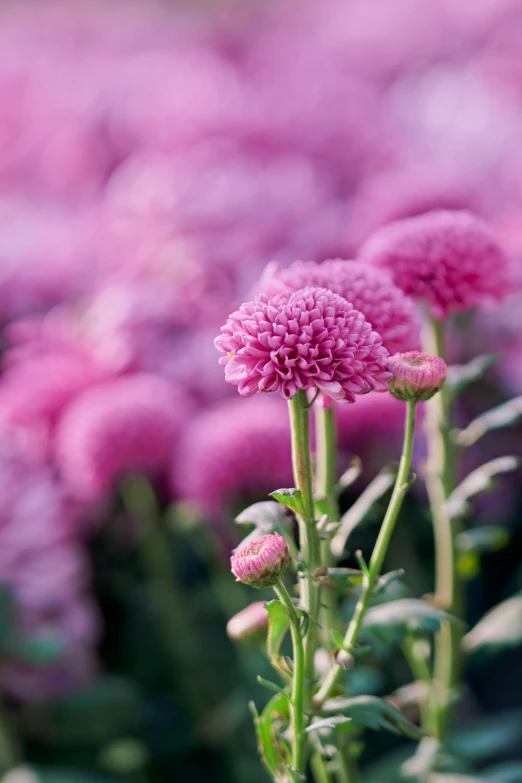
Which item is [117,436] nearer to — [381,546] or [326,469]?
[326,469]

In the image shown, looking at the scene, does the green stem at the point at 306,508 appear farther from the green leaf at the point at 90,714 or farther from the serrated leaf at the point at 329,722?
the green leaf at the point at 90,714

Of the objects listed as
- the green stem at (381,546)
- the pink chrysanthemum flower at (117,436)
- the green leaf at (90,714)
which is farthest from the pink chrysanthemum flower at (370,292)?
the green leaf at (90,714)

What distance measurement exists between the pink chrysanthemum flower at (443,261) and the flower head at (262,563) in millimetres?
244

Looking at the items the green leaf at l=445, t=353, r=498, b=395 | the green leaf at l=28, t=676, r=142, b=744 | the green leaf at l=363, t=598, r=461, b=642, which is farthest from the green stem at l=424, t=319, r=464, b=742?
the green leaf at l=28, t=676, r=142, b=744

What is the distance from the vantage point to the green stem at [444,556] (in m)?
0.77

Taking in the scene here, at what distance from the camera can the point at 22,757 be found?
1.08 m

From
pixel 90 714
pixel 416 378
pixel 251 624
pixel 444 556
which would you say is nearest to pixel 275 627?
pixel 251 624

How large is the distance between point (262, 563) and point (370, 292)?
0.61 feet

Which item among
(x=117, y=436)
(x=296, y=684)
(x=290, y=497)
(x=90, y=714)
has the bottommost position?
(x=90, y=714)

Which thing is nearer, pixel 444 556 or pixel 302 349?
pixel 302 349

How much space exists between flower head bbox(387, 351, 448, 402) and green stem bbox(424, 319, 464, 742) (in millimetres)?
245

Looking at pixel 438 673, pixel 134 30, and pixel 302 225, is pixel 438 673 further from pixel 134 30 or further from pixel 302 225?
pixel 134 30

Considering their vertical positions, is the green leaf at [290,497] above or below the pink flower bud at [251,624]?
above

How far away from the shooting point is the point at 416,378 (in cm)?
48
